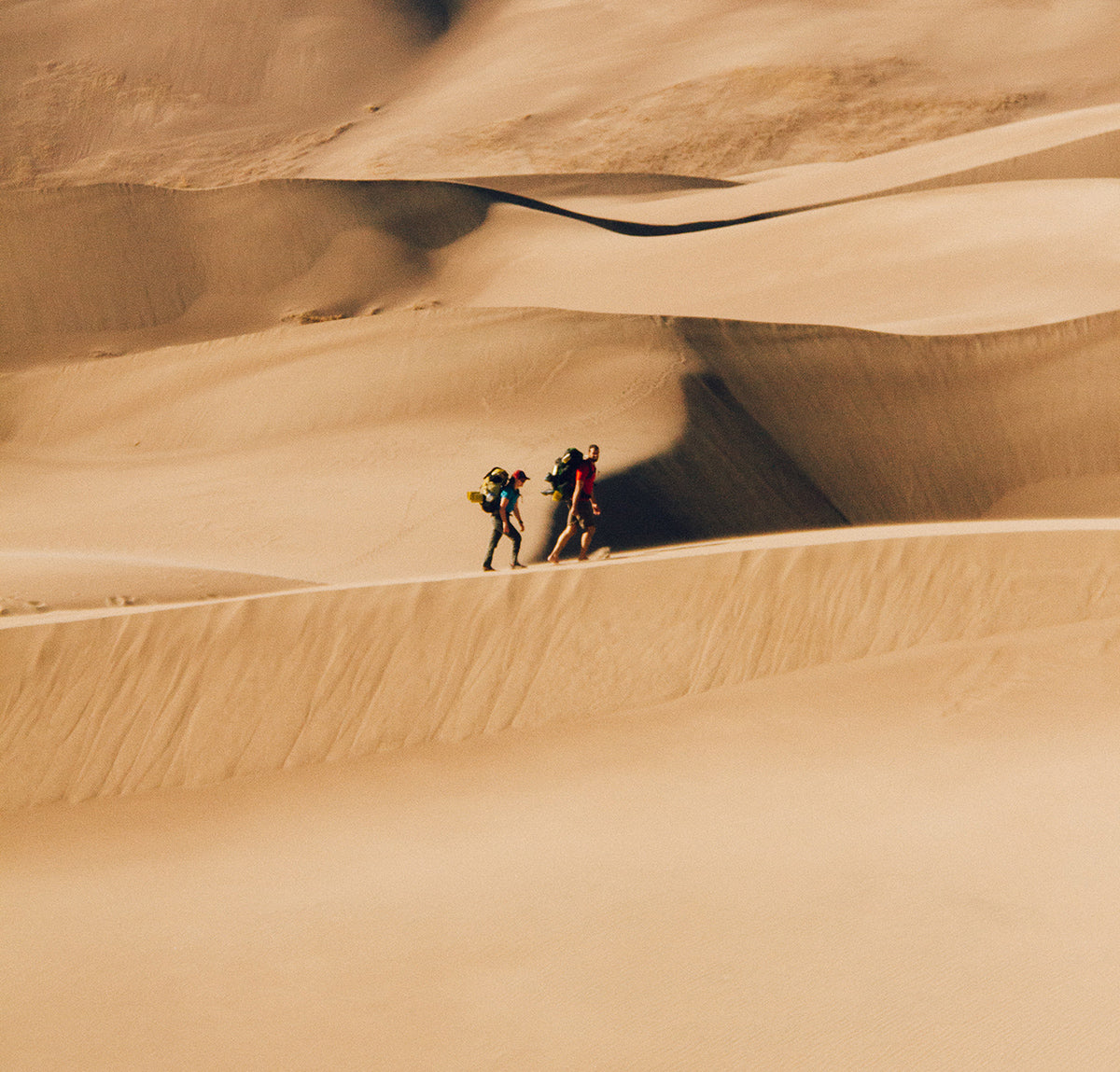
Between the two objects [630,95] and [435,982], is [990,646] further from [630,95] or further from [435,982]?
[630,95]

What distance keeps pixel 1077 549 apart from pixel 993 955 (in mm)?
4338

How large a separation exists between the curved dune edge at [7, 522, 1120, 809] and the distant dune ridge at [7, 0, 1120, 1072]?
0.09 ft

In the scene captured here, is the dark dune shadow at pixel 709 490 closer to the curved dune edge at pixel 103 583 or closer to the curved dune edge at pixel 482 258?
the curved dune edge at pixel 103 583

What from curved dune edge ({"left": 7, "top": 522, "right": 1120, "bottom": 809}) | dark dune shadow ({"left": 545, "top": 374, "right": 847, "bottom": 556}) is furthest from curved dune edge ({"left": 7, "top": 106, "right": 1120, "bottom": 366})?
curved dune edge ({"left": 7, "top": 522, "right": 1120, "bottom": 809})

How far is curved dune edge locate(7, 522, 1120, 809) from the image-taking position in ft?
24.0

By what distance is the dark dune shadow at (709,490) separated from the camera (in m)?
13.8

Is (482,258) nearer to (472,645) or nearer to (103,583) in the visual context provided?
(103,583)

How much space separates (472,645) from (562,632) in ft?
1.83

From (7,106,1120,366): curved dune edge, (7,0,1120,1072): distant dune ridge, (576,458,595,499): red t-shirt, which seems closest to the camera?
(7,0,1120,1072): distant dune ridge

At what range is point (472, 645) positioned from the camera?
7.97 meters

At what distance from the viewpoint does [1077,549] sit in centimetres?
862

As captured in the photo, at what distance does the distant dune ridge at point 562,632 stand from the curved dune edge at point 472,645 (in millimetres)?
26

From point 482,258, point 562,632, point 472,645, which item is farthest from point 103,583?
point 482,258

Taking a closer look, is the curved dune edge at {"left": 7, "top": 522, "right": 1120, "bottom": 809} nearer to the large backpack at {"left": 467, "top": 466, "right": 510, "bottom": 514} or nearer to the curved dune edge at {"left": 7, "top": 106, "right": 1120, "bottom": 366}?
the large backpack at {"left": 467, "top": 466, "right": 510, "bottom": 514}
